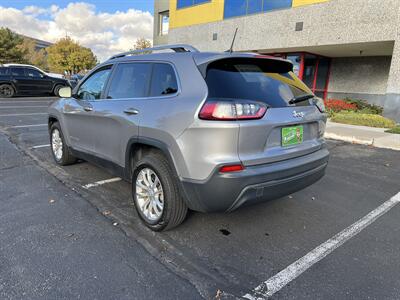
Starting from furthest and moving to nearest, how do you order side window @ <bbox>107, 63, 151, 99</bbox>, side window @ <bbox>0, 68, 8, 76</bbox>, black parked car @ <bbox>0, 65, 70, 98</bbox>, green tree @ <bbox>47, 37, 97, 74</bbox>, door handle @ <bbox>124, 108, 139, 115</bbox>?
1. green tree @ <bbox>47, 37, 97, 74</bbox>
2. black parked car @ <bbox>0, 65, 70, 98</bbox>
3. side window @ <bbox>0, 68, 8, 76</bbox>
4. side window @ <bbox>107, 63, 151, 99</bbox>
5. door handle @ <bbox>124, 108, 139, 115</bbox>

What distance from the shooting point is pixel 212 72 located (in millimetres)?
2664

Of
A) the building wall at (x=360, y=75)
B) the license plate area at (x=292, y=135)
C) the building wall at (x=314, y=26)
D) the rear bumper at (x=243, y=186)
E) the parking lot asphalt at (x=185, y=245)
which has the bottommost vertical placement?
the parking lot asphalt at (x=185, y=245)

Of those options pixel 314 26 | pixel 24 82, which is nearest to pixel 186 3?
pixel 314 26

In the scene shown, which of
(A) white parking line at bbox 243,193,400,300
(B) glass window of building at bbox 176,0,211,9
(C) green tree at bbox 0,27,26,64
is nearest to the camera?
(A) white parking line at bbox 243,193,400,300

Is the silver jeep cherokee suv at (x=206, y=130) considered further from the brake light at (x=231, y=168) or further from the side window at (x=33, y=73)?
the side window at (x=33, y=73)

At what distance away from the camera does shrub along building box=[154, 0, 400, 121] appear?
1092 centimetres

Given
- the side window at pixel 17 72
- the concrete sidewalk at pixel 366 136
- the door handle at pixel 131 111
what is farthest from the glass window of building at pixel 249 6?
the door handle at pixel 131 111

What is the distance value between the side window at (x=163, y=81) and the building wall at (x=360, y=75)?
562 inches

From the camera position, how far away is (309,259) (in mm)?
2656

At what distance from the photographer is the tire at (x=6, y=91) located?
53.5 ft

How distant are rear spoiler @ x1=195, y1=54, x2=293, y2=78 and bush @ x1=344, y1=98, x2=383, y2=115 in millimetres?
11550

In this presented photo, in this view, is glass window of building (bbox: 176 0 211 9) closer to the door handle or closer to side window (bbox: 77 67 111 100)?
side window (bbox: 77 67 111 100)

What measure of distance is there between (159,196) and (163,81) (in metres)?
1.15

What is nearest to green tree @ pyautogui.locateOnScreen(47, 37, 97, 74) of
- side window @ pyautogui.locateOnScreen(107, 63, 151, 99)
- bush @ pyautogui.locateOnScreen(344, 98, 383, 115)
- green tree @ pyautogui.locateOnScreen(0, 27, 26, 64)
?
green tree @ pyautogui.locateOnScreen(0, 27, 26, 64)
